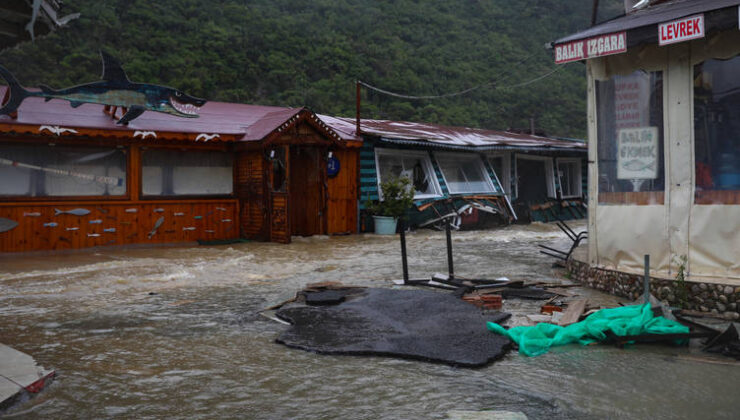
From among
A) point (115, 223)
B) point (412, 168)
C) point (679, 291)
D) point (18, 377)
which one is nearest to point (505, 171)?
point (412, 168)

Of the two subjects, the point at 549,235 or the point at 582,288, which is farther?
the point at 549,235

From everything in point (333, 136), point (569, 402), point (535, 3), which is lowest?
point (569, 402)

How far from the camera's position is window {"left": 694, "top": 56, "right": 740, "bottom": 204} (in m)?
6.14

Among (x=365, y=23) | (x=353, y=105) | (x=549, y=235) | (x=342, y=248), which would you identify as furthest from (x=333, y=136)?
(x=365, y=23)

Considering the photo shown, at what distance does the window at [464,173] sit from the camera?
18359 mm

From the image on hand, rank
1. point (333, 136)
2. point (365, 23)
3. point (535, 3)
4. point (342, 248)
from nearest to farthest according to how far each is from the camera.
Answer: point (342, 248) < point (333, 136) < point (365, 23) < point (535, 3)

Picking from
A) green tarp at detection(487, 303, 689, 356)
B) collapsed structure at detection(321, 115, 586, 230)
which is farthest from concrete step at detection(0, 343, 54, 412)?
collapsed structure at detection(321, 115, 586, 230)

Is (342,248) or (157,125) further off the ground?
(157,125)

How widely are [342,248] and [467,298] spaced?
636cm

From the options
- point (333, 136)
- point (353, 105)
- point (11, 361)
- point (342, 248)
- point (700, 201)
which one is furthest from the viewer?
point (353, 105)

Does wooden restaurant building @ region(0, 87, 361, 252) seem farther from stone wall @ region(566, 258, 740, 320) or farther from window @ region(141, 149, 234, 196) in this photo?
stone wall @ region(566, 258, 740, 320)

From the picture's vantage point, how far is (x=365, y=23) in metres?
51.7

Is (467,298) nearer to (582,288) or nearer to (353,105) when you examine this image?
(582,288)

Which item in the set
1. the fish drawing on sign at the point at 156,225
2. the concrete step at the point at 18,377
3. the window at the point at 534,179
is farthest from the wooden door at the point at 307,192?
the concrete step at the point at 18,377
